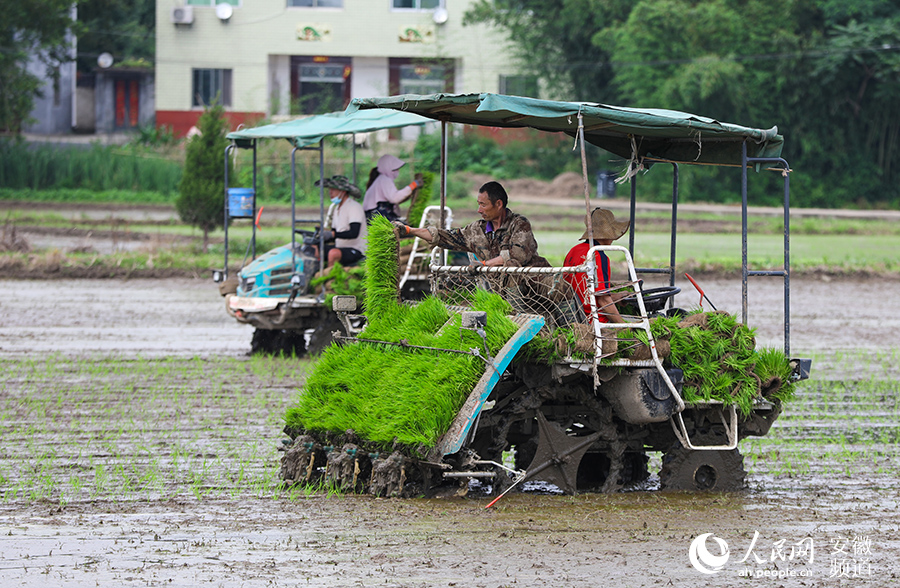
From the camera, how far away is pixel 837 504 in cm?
794

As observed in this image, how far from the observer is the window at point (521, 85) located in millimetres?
45375

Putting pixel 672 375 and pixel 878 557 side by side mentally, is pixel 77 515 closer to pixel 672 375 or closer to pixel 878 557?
pixel 672 375

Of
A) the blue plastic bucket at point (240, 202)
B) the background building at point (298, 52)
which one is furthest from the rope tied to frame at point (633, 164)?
the background building at point (298, 52)

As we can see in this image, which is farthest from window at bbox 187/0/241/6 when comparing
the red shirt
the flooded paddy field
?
the red shirt

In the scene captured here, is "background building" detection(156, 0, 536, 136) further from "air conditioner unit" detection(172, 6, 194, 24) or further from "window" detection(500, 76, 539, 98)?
"window" detection(500, 76, 539, 98)

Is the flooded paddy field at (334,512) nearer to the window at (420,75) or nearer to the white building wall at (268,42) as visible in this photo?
the white building wall at (268,42)

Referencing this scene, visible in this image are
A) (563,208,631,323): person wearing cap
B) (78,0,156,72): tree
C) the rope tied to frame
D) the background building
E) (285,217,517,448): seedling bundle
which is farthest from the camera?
(78,0,156,72): tree

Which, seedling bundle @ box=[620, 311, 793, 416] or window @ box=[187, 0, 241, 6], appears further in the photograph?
window @ box=[187, 0, 241, 6]

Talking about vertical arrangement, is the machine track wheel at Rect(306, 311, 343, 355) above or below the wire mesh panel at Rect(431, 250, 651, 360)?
below

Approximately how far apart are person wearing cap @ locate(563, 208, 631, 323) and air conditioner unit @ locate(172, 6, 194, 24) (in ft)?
123

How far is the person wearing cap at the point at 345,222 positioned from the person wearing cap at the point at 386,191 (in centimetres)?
19

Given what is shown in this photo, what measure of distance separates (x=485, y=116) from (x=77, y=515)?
13.4 ft

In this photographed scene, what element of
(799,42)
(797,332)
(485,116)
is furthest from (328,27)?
(485,116)

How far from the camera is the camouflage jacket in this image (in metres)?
8.71
